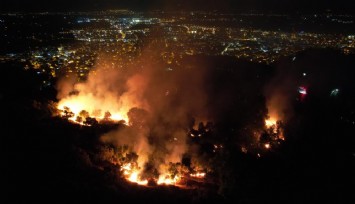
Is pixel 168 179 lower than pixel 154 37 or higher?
lower

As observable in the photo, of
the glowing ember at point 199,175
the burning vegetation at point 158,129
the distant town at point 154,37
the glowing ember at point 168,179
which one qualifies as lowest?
the glowing ember at point 168,179

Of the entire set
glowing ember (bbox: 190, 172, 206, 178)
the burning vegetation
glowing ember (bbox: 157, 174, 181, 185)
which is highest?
the burning vegetation

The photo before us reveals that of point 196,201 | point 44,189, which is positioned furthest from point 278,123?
point 44,189

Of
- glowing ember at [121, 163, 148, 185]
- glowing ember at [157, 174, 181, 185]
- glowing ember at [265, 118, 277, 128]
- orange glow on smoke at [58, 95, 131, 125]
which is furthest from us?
glowing ember at [265, 118, 277, 128]

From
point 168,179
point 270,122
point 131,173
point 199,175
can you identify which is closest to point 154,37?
point 270,122

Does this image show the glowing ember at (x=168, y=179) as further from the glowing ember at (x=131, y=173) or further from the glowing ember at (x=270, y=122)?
the glowing ember at (x=270, y=122)

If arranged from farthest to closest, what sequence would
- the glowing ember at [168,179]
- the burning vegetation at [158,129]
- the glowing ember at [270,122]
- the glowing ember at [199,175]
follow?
the glowing ember at [270,122]
the glowing ember at [199,175]
the burning vegetation at [158,129]
the glowing ember at [168,179]

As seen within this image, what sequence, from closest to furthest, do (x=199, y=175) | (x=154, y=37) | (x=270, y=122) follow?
A: 1. (x=199, y=175)
2. (x=270, y=122)
3. (x=154, y=37)

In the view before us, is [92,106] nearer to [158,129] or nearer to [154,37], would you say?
[158,129]

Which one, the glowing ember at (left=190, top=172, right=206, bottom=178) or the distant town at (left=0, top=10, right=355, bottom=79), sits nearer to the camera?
the glowing ember at (left=190, top=172, right=206, bottom=178)

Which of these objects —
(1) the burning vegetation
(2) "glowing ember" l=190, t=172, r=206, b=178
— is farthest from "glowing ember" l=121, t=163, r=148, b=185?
(2) "glowing ember" l=190, t=172, r=206, b=178

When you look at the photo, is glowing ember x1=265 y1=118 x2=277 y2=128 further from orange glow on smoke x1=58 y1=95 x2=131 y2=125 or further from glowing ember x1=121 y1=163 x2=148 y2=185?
glowing ember x1=121 y1=163 x2=148 y2=185

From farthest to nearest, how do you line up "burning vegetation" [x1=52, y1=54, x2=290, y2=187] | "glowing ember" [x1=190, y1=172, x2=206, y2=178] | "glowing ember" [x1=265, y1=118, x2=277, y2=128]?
"glowing ember" [x1=265, y1=118, x2=277, y2=128] → "glowing ember" [x1=190, y1=172, x2=206, y2=178] → "burning vegetation" [x1=52, y1=54, x2=290, y2=187]

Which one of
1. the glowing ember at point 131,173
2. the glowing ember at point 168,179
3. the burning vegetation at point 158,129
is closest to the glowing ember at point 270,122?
A: the burning vegetation at point 158,129
